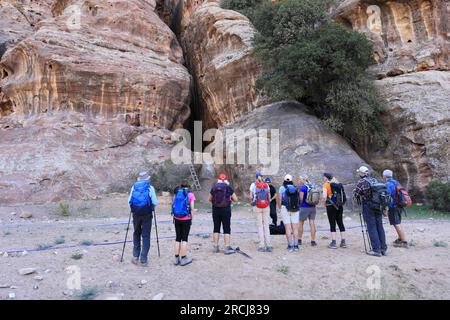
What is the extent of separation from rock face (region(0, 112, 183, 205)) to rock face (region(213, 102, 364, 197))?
5.04 metres

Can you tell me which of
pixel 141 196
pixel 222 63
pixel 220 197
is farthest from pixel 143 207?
pixel 222 63

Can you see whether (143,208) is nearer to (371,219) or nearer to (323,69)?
(371,219)

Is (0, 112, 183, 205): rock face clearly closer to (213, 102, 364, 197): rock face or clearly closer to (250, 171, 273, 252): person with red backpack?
(213, 102, 364, 197): rock face

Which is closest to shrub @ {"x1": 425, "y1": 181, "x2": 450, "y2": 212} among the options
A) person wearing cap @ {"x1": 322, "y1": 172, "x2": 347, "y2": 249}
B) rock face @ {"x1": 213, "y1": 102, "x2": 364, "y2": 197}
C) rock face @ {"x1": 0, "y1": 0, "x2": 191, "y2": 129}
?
rock face @ {"x1": 213, "y1": 102, "x2": 364, "y2": 197}

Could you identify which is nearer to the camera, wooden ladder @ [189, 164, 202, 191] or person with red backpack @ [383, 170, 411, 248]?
person with red backpack @ [383, 170, 411, 248]

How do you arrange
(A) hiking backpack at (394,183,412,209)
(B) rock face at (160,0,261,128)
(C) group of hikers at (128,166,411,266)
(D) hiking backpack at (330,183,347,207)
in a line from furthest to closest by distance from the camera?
(B) rock face at (160,0,261,128), (A) hiking backpack at (394,183,412,209), (D) hiking backpack at (330,183,347,207), (C) group of hikers at (128,166,411,266)

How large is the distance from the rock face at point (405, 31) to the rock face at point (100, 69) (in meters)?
12.2

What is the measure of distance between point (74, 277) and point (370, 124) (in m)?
15.0

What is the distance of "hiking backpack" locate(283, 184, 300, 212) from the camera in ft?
23.0

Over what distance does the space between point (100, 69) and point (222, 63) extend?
7.68 metres

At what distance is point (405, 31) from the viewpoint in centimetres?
1877

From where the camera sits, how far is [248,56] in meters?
20.7

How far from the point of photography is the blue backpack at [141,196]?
5.80 metres
